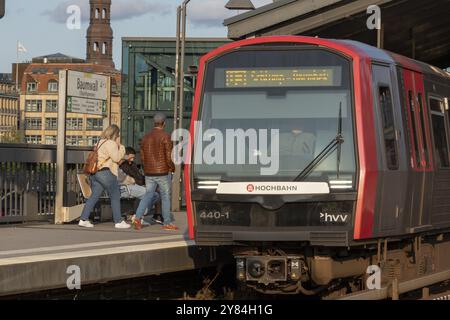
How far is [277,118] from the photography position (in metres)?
12.5

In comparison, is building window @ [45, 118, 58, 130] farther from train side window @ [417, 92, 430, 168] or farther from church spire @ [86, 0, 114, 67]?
train side window @ [417, 92, 430, 168]

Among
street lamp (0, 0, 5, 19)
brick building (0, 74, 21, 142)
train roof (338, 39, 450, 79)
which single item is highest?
brick building (0, 74, 21, 142)

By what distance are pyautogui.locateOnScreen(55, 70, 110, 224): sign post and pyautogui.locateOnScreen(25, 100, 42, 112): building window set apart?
14231 cm

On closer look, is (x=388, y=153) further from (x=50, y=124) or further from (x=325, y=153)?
(x=50, y=124)

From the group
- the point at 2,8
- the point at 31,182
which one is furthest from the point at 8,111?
the point at 2,8

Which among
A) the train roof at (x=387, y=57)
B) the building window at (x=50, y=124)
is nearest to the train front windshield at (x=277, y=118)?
the train roof at (x=387, y=57)

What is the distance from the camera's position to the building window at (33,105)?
524ft

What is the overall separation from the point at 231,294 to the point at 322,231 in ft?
9.69

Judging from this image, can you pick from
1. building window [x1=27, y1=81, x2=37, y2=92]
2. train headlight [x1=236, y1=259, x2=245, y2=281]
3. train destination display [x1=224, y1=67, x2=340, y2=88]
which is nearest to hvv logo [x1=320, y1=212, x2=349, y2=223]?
train headlight [x1=236, y1=259, x2=245, y2=281]

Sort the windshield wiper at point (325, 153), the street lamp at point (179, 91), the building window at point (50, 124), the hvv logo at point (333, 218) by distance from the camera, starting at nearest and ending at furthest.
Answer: the hvv logo at point (333, 218) < the windshield wiper at point (325, 153) < the street lamp at point (179, 91) < the building window at point (50, 124)

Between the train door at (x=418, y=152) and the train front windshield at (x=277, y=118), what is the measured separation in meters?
1.53

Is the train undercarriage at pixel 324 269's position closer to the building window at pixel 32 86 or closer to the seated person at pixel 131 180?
the seated person at pixel 131 180

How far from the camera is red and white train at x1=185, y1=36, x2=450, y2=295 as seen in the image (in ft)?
39.9
